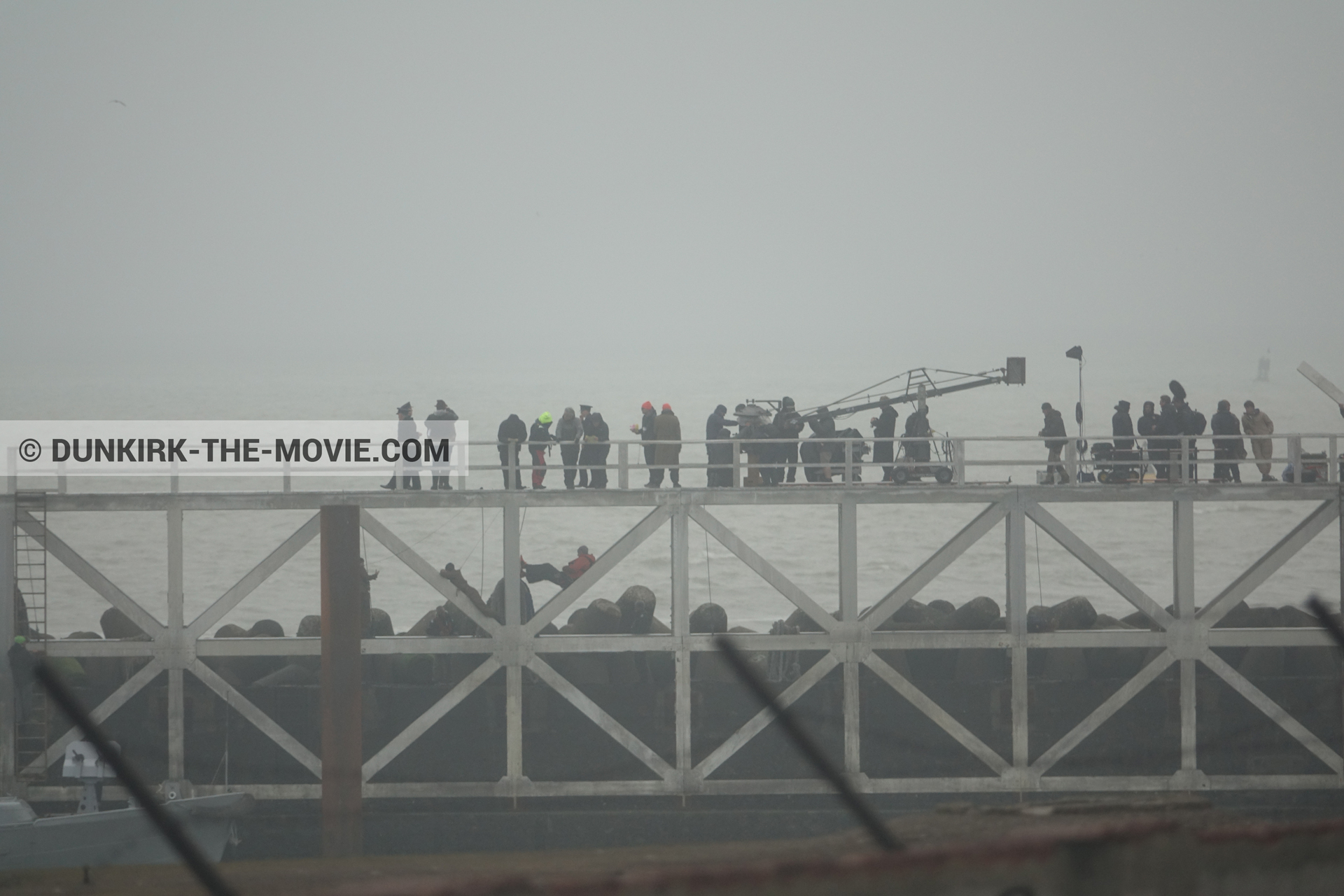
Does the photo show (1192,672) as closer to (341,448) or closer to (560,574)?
(560,574)

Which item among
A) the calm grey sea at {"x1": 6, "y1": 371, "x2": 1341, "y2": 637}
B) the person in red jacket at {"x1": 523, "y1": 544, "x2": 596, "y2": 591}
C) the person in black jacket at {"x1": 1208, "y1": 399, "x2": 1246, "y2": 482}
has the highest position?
the person in black jacket at {"x1": 1208, "y1": 399, "x2": 1246, "y2": 482}

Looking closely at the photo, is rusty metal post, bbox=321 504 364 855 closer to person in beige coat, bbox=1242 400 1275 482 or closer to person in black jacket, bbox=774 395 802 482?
person in black jacket, bbox=774 395 802 482

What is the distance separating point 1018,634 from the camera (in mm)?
23359

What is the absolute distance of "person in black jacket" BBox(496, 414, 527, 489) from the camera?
81.9 ft

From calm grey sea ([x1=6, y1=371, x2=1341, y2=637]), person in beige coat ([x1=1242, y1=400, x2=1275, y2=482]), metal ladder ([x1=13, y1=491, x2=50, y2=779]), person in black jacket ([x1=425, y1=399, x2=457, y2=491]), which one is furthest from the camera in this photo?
calm grey sea ([x1=6, y1=371, x2=1341, y2=637])

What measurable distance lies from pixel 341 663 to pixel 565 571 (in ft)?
15.9

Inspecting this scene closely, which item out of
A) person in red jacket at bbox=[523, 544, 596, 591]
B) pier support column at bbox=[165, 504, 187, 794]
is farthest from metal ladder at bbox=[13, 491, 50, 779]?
person in red jacket at bbox=[523, 544, 596, 591]

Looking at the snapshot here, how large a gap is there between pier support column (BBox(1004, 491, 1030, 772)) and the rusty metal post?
10538 millimetres

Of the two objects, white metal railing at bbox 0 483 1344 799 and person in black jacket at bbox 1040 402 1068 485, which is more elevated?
person in black jacket at bbox 1040 402 1068 485

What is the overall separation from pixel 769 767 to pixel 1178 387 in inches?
435

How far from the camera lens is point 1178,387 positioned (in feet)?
91.7

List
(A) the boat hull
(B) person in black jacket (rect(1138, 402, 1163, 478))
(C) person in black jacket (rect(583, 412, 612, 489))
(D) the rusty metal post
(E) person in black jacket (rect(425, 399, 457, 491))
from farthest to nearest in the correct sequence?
(B) person in black jacket (rect(1138, 402, 1163, 478)) < (C) person in black jacket (rect(583, 412, 612, 489)) < (E) person in black jacket (rect(425, 399, 457, 491)) < (D) the rusty metal post < (A) the boat hull

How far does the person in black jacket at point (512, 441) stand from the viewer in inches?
982

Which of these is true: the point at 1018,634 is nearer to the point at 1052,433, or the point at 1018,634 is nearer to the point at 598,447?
the point at 1052,433
